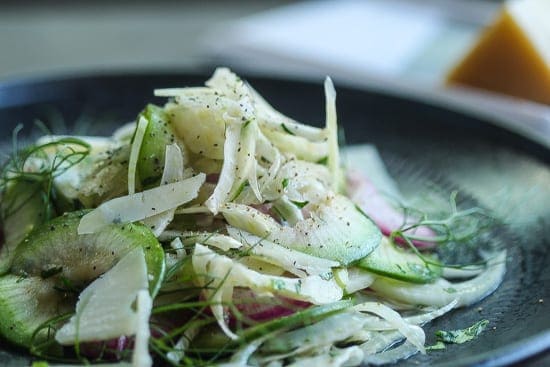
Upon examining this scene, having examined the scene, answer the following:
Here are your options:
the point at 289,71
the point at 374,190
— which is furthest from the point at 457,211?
the point at 289,71

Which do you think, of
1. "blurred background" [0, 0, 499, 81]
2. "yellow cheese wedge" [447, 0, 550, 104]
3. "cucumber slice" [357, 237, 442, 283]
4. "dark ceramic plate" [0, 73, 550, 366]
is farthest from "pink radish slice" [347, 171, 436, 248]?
"blurred background" [0, 0, 499, 81]

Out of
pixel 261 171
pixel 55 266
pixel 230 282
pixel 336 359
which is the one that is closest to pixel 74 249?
pixel 55 266

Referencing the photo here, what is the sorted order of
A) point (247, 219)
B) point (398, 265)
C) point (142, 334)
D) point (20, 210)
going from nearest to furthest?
point (142, 334) < point (247, 219) < point (398, 265) < point (20, 210)

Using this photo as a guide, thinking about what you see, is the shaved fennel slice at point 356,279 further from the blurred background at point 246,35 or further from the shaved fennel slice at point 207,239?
the blurred background at point 246,35

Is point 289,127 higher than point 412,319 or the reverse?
higher

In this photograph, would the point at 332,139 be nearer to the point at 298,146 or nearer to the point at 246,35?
the point at 298,146

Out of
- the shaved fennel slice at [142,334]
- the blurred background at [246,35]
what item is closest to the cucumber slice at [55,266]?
the shaved fennel slice at [142,334]

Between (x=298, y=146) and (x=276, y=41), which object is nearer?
(x=298, y=146)

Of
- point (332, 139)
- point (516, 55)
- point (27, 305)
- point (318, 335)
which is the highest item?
point (516, 55)

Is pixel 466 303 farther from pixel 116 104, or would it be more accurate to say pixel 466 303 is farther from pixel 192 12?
pixel 192 12
